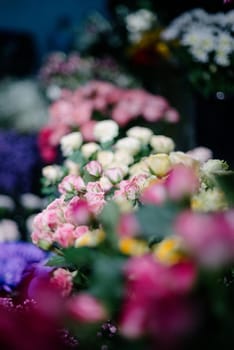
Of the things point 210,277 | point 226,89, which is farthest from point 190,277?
point 226,89

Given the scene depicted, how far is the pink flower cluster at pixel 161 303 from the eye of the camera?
635mm

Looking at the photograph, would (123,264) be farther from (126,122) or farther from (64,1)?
(64,1)

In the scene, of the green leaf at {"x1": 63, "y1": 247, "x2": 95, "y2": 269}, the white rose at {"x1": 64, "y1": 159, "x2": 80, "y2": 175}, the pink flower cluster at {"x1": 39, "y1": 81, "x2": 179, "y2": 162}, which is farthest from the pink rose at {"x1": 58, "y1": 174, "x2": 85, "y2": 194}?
the pink flower cluster at {"x1": 39, "y1": 81, "x2": 179, "y2": 162}

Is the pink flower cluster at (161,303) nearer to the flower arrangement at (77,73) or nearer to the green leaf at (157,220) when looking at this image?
the green leaf at (157,220)

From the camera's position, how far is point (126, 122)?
2680mm

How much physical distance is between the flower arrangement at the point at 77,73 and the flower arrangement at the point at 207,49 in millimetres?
1204

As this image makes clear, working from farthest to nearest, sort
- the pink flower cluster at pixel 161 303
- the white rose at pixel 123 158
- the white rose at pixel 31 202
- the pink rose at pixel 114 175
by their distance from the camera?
1. the white rose at pixel 31 202
2. the white rose at pixel 123 158
3. the pink rose at pixel 114 175
4. the pink flower cluster at pixel 161 303

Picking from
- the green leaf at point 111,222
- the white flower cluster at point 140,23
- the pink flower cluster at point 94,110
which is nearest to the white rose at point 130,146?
the pink flower cluster at point 94,110

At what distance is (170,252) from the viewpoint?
0.74m

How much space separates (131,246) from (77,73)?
317 centimetres

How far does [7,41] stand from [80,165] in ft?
11.2

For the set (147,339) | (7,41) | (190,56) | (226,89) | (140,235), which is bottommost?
(147,339)

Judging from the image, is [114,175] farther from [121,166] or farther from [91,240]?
[91,240]

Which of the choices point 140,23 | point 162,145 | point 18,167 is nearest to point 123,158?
point 162,145
